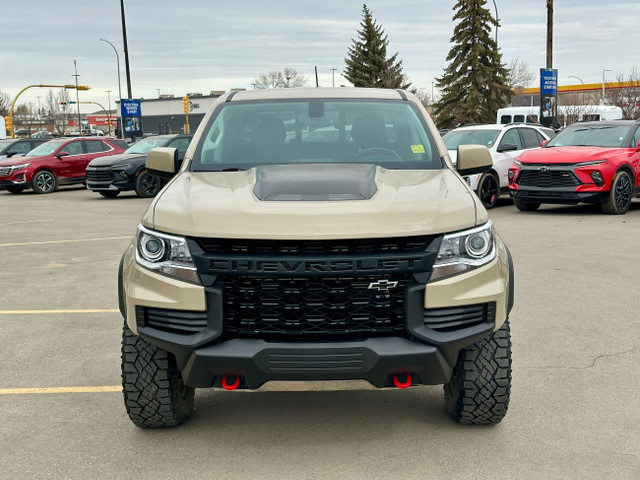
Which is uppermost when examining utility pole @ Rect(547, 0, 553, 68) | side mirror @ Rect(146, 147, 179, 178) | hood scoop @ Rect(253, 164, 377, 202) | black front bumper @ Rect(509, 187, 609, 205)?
utility pole @ Rect(547, 0, 553, 68)

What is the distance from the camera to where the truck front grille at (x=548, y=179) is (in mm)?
13547

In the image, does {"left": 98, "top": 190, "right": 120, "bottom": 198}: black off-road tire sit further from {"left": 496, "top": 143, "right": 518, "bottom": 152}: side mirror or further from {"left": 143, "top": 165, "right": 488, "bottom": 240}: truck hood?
{"left": 143, "top": 165, "right": 488, "bottom": 240}: truck hood

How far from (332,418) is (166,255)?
1.37 m

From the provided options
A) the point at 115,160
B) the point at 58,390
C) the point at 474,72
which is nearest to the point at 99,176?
the point at 115,160

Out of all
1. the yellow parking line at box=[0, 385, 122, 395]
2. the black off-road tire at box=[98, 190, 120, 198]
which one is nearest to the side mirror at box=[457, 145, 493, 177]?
the yellow parking line at box=[0, 385, 122, 395]

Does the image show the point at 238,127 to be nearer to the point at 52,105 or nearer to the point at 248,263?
the point at 248,263

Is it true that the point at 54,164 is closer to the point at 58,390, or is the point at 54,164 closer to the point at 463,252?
the point at 58,390

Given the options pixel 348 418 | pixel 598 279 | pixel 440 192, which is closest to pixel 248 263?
pixel 440 192

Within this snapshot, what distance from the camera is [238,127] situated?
4.95 m

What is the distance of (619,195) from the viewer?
13.9 metres

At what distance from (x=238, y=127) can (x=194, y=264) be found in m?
1.70

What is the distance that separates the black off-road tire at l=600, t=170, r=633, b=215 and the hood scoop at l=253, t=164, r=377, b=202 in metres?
10.4

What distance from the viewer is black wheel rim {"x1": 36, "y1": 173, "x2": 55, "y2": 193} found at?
74.5 feet

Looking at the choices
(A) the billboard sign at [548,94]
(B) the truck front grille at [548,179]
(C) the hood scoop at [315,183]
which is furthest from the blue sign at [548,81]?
(C) the hood scoop at [315,183]
